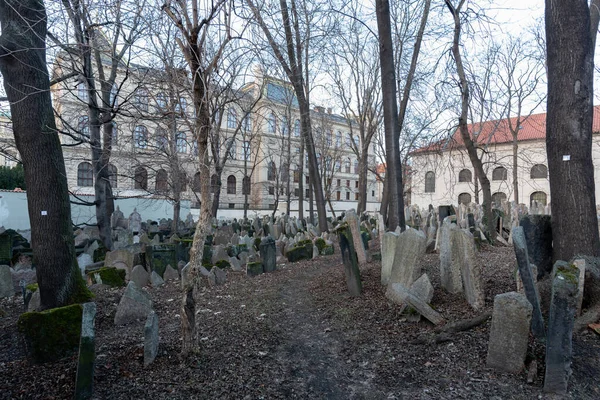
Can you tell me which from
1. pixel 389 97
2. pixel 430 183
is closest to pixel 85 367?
pixel 389 97

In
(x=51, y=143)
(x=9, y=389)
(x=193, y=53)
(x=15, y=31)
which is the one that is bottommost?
(x=9, y=389)

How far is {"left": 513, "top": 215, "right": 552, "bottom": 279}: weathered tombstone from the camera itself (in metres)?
4.22

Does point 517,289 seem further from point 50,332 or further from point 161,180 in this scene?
point 161,180

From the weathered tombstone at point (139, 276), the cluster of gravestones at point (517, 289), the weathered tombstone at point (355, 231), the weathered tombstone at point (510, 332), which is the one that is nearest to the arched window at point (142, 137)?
the weathered tombstone at point (139, 276)

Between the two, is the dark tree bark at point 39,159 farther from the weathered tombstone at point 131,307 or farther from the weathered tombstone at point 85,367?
the weathered tombstone at point 85,367

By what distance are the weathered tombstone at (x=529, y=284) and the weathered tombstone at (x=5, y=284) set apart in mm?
7104

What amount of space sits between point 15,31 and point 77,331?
12.2 feet

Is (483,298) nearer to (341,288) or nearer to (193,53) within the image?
(341,288)

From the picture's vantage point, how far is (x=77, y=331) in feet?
11.0

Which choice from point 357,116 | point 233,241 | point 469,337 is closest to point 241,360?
point 469,337

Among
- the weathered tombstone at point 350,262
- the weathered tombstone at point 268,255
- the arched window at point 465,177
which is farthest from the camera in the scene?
the arched window at point 465,177

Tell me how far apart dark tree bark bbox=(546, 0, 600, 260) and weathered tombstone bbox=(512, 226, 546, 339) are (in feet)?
3.86

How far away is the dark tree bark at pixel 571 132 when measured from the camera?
386 centimetres

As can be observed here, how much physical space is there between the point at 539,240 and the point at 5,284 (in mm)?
7654
